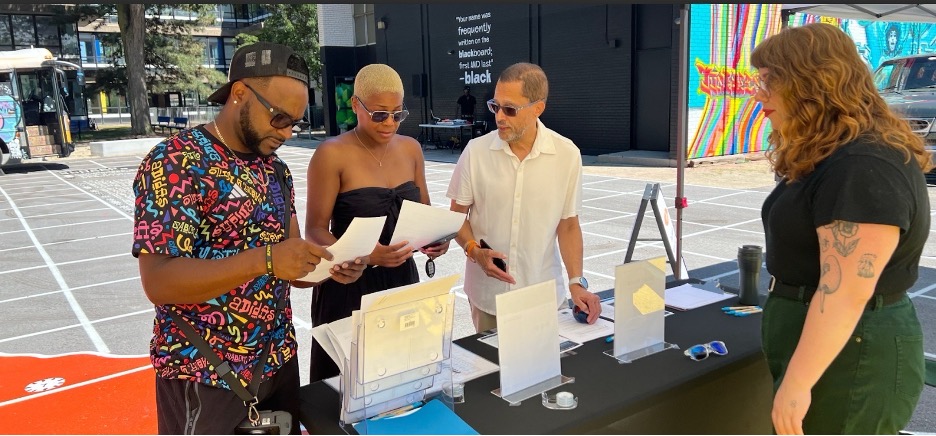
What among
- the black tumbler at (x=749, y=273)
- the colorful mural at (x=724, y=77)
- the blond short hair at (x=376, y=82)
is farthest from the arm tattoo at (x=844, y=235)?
the colorful mural at (x=724, y=77)

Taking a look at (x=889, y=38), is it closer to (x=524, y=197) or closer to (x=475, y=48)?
(x=475, y=48)

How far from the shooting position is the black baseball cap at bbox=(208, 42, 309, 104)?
1.61 m

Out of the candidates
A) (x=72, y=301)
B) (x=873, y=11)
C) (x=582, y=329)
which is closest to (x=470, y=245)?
(x=582, y=329)

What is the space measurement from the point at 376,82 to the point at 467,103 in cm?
1703

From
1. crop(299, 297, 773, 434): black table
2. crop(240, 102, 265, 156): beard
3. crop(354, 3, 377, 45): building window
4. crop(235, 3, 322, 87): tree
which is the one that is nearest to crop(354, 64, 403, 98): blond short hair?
crop(240, 102, 265, 156): beard

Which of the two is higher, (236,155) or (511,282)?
(236,155)

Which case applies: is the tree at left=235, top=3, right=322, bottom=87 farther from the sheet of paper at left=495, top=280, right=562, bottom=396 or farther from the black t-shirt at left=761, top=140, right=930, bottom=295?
the black t-shirt at left=761, top=140, right=930, bottom=295

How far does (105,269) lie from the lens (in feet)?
22.5

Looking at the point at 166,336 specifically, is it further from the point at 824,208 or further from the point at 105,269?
the point at 105,269

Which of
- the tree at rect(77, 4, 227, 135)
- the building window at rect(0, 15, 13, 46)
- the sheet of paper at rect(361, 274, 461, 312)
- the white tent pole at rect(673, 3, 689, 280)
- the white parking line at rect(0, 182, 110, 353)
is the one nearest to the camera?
the sheet of paper at rect(361, 274, 461, 312)

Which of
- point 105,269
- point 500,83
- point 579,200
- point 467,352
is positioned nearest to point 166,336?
point 467,352

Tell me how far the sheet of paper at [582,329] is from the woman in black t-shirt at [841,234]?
2.42 ft

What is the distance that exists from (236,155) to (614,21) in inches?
582

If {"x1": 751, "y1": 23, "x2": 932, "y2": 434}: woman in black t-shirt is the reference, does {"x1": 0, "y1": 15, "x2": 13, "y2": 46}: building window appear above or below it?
above
